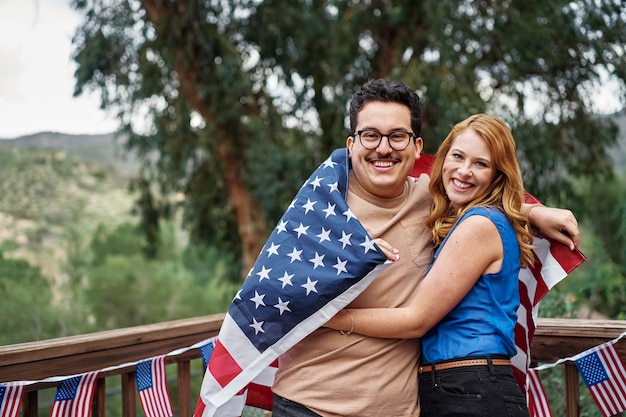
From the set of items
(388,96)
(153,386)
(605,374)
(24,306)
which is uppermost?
(388,96)

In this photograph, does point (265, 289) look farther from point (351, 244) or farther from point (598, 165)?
point (598, 165)

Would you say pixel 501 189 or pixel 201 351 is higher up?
pixel 501 189

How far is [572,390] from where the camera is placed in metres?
2.47

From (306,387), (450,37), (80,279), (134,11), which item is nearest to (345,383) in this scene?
(306,387)

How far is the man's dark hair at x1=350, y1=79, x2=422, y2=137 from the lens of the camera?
81.2 inches

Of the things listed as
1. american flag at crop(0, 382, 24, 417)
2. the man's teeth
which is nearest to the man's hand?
the man's teeth

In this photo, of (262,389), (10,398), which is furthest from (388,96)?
(10,398)

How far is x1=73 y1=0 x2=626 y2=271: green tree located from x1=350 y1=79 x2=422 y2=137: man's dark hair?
4959mm

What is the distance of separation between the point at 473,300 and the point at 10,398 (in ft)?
4.88

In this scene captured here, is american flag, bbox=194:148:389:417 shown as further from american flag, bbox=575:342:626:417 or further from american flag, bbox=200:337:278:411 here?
american flag, bbox=575:342:626:417

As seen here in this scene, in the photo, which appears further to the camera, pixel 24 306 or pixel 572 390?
pixel 24 306

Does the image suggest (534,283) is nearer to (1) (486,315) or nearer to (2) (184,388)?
(1) (486,315)

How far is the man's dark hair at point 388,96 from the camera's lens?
2.06 metres

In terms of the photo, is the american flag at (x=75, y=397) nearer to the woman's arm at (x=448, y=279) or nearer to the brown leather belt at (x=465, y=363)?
the woman's arm at (x=448, y=279)
